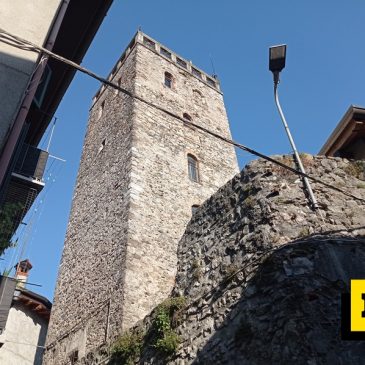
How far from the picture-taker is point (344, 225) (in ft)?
18.8

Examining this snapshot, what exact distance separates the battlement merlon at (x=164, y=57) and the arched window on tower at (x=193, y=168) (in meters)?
5.88

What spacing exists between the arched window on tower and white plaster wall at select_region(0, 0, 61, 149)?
7878 millimetres

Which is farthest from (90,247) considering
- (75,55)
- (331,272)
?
(331,272)

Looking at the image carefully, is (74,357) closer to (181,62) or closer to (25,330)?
(25,330)

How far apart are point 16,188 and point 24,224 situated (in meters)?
0.67

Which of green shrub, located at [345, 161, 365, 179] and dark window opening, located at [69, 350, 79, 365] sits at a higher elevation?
green shrub, located at [345, 161, 365, 179]

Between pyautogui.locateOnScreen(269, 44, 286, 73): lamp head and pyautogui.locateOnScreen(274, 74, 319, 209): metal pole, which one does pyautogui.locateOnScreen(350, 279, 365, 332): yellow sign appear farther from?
pyautogui.locateOnScreen(269, 44, 286, 73): lamp head

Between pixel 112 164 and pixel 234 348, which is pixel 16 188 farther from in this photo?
pixel 112 164

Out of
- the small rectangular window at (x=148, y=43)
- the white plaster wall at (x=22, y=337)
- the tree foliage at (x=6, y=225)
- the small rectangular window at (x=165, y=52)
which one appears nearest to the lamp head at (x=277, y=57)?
the tree foliage at (x=6, y=225)

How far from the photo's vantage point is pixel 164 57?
17781 mm

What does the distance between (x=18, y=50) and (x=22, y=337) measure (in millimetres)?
11251

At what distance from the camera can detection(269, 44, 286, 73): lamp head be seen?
21.5 ft

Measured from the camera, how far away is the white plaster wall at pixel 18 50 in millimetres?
5102

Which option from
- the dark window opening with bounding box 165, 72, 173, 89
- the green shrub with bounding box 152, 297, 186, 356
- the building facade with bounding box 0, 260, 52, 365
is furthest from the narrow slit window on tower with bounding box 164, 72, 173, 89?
the green shrub with bounding box 152, 297, 186, 356
